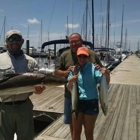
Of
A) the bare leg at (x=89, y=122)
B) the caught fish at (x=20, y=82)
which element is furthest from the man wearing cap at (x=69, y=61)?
the caught fish at (x=20, y=82)

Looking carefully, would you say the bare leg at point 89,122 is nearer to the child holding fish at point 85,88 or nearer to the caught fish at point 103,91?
the child holding fish at point 85,88

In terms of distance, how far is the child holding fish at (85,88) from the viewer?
3.08 meters

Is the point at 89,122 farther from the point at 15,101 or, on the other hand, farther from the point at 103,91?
the point at 15,101

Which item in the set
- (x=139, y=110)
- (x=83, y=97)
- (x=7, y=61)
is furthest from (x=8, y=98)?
(x=139, y=110)

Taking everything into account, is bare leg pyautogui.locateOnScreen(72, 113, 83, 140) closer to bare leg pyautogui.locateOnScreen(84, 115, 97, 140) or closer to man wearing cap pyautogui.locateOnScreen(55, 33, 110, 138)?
bare leg pyautogui.locateOnScreen(84, 115, 97, 140)

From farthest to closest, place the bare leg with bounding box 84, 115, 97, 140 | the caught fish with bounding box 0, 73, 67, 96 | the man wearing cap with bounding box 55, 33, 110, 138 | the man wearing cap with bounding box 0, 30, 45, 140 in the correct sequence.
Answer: the man wearing cap with bounding box 55, 33, 110, 138, the bare leg with bounding box 84, 115, 97, 140, the man wearing cap with bounding box 0, 30, 45, 140, the caught fish with bounding box 0, 73, 67, 96

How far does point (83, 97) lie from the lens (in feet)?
10.2

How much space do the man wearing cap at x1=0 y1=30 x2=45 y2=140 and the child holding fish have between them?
0.60 m

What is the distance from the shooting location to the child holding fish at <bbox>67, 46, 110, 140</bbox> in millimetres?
3080

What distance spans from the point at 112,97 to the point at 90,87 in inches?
219

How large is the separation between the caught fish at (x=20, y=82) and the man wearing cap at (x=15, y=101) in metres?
0.21

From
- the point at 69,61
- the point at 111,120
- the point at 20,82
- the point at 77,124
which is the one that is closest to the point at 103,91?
the point at 77,124

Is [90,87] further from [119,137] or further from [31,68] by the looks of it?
[119,137]

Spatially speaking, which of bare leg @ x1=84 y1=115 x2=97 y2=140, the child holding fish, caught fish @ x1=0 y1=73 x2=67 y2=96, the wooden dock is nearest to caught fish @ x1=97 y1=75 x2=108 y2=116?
the child holding fish
